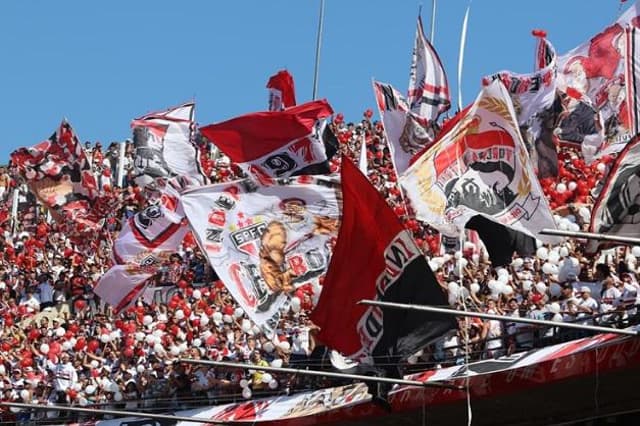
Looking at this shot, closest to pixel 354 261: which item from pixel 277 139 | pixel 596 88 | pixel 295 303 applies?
pixel 295 303

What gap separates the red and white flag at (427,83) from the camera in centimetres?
3073

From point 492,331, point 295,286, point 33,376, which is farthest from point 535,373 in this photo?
point 33,376

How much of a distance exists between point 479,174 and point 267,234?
4336mm

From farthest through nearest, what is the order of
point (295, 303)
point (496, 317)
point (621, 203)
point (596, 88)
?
1. point (596, 88)
2. point (295, 303)
3. point (621, 203)
4. point (496, 317)

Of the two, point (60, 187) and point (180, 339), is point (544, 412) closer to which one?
point (180, 339)

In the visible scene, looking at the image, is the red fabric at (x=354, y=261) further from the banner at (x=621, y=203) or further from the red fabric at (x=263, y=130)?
the red fabric at (x=263, y=130)

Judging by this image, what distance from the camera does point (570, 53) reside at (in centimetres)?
2858

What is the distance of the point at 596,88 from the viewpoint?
27.9m

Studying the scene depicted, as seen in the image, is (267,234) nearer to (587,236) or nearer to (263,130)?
(263,130)

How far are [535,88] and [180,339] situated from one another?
6691 millimetres

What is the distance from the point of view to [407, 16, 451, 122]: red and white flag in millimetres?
30734

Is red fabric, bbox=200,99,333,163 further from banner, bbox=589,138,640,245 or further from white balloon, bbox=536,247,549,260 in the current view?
banner, bbox=589,138,640,245

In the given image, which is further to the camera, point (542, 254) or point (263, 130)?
point (263, 130)

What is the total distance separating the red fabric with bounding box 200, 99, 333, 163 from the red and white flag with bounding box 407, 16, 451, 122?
3.02m
